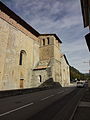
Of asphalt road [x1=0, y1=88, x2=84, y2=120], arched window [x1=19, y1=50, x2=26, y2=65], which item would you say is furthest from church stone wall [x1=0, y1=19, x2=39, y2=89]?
asphalt road [x1=0, y1=88, x2=84, y2=120]

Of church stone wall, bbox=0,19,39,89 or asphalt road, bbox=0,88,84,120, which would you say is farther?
church stone wall, bbox=0,19,39,89

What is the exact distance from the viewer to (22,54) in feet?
107

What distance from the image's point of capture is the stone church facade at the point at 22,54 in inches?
992

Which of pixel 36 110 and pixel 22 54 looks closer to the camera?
pixel 36 110

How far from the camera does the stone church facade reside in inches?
992

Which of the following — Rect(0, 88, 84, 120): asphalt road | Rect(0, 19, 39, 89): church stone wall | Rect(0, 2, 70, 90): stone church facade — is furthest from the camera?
Rect(0, 2, 70, 90): stone church facade

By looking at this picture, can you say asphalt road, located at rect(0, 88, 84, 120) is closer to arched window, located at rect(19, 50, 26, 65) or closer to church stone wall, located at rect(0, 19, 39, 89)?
church stone wall, located at rect(0, 19, 39, 89)

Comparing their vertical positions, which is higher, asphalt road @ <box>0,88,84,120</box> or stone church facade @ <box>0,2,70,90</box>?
stone church facade @ <box>0,2,70,90</box>

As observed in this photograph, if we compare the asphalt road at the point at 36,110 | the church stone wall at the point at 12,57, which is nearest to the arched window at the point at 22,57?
the church stone wall at the point at 12,57

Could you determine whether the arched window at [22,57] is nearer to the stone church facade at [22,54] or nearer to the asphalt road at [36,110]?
the stone church facade at [22,54]

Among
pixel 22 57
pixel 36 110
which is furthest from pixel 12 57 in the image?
pixel 36 110

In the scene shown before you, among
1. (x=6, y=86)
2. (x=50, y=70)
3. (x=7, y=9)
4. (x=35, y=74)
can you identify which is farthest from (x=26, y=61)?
(x=7, y=9)

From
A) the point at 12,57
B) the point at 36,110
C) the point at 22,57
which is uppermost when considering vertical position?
the point at 22,57

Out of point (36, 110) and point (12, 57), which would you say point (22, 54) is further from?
point (36, 110)
